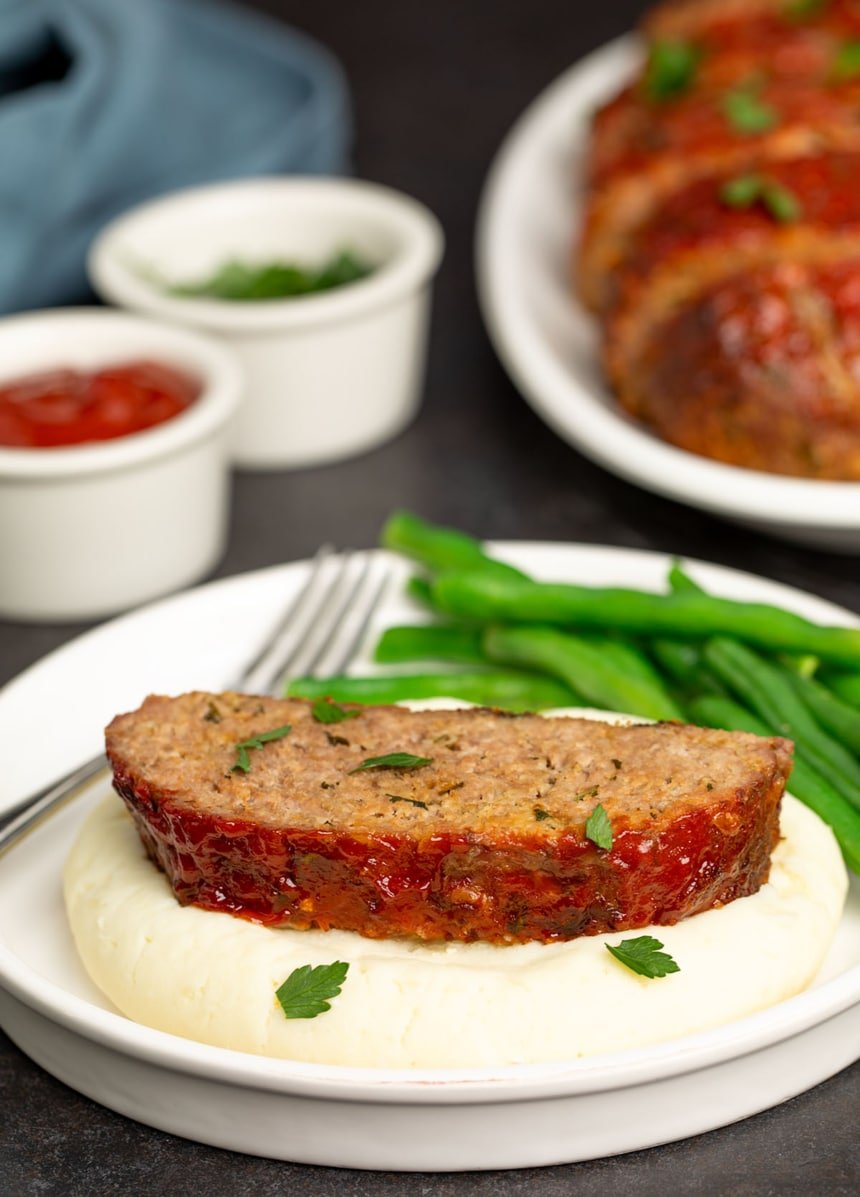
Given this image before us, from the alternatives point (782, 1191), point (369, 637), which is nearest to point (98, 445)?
point (369, 637)

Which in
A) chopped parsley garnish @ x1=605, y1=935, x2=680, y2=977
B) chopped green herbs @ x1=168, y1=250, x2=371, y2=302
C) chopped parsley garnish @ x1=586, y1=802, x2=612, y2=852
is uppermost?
chopped parsley garnish @ x1=586, y1=802, x2=612, y2=852

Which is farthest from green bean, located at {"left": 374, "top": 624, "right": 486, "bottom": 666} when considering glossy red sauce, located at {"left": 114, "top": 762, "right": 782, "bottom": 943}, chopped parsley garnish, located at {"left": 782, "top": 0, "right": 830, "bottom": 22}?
→ chopped parsley garnish, located at {"left": 782, "top": 0, "right": 830, "bottom": 22}

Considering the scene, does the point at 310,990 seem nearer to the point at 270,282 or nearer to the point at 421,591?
the point at 421,591

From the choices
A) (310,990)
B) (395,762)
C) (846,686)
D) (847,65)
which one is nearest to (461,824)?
(395,762)

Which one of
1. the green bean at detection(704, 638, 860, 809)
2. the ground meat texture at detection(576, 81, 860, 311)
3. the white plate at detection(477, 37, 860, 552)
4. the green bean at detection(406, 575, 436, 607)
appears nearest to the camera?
the green bean at detection(704, 638, 860, 809)

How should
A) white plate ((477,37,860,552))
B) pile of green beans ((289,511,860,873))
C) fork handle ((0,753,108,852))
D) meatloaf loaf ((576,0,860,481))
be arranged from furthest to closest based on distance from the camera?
meatloaf loaf ((576,0,860,481)) → white plate ((477,37,860,552)) → pile of green beans ((289,511,860,873)) → fork handle ((0,753,108,852))

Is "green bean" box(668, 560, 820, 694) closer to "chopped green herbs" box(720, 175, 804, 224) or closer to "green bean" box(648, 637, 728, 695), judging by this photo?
"green bean" box(648, 637, 728, 695)

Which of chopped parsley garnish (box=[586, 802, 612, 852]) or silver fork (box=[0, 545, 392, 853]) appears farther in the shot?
silver fork (box=[0, 545, 392, 853])
